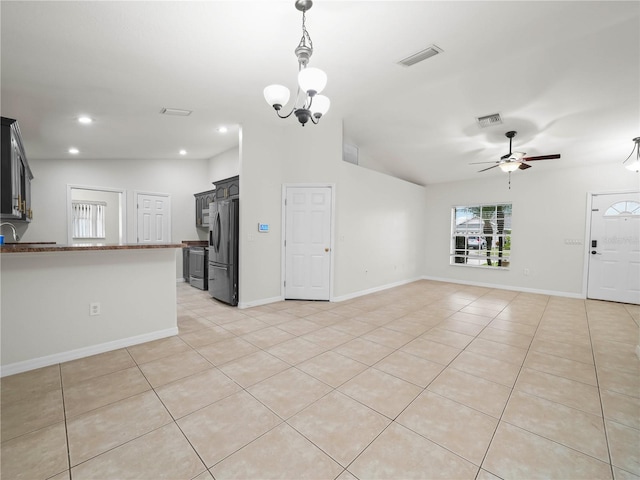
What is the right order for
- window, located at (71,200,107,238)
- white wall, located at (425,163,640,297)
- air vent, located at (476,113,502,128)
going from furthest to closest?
window, located at (71,200,107,238) < white wall, located at (425,163,640,297) < air vent, located at (476,113,502,128)

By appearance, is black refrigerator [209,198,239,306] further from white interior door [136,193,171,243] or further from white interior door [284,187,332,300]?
white interior door [136,193,171,243]

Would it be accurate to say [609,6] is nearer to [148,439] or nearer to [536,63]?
[536,63]

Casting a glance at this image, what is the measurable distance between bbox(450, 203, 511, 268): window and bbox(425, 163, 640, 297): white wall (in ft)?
0.56

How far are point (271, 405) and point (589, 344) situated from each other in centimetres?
367

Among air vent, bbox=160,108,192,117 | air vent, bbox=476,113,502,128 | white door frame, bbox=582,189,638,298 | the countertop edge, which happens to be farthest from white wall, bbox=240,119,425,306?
white door frame, bbox=582,189,638,298

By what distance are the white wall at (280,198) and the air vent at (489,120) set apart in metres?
2.07

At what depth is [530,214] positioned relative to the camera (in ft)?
19.6

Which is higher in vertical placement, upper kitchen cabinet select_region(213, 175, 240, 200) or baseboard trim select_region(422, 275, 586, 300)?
upper kitchen cabinet select_region(213, 175, 240, 200)

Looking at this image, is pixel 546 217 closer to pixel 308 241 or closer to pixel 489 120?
pixel 489 120

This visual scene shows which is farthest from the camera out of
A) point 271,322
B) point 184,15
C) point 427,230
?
point 427,230

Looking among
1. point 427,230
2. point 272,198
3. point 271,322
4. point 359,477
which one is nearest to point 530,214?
point 427,230

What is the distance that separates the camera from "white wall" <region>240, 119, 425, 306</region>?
14.7 ft

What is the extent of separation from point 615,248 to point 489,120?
3.72 m

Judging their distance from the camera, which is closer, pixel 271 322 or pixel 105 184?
pixel 271 322
